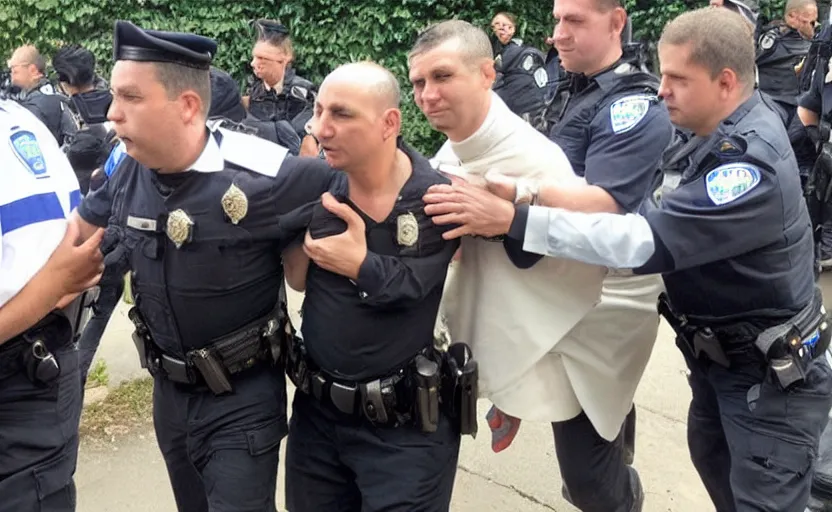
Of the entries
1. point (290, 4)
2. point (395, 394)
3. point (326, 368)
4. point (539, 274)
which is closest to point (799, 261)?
point (539, 274)

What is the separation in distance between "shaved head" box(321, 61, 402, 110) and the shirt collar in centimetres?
40

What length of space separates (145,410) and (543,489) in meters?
2.21

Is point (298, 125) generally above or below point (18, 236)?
below

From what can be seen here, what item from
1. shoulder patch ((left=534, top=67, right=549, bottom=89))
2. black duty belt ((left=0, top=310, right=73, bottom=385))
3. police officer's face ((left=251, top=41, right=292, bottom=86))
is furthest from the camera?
shoulder patch ((left=534, top=67, right=549, bottom=89))

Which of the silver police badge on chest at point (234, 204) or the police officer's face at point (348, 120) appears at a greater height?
the police officer's face at point (348, 120)

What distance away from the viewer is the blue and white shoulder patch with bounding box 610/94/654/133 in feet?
8.68

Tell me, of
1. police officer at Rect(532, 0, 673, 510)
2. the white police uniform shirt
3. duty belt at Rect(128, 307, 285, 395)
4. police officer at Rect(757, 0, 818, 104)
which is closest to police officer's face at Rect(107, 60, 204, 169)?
the white police uniform shirt

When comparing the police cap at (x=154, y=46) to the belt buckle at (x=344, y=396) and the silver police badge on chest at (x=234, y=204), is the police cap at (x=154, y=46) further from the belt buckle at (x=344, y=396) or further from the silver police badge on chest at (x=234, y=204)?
the belt buckle at (x=344, y=396)

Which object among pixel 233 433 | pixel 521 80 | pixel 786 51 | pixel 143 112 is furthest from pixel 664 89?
pixel 786 51

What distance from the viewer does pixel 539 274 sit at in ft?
8.08

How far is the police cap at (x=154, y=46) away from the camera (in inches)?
85.7

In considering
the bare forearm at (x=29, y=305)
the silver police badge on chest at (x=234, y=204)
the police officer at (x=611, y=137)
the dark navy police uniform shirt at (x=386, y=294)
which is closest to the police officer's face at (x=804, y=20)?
the police officer at (x=611, y=137)

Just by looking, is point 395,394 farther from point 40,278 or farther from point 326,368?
point 40,278

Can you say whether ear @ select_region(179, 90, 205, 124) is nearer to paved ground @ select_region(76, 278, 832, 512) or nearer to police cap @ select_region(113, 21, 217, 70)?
police cap @ select_region(113, 21, 217, 70)
